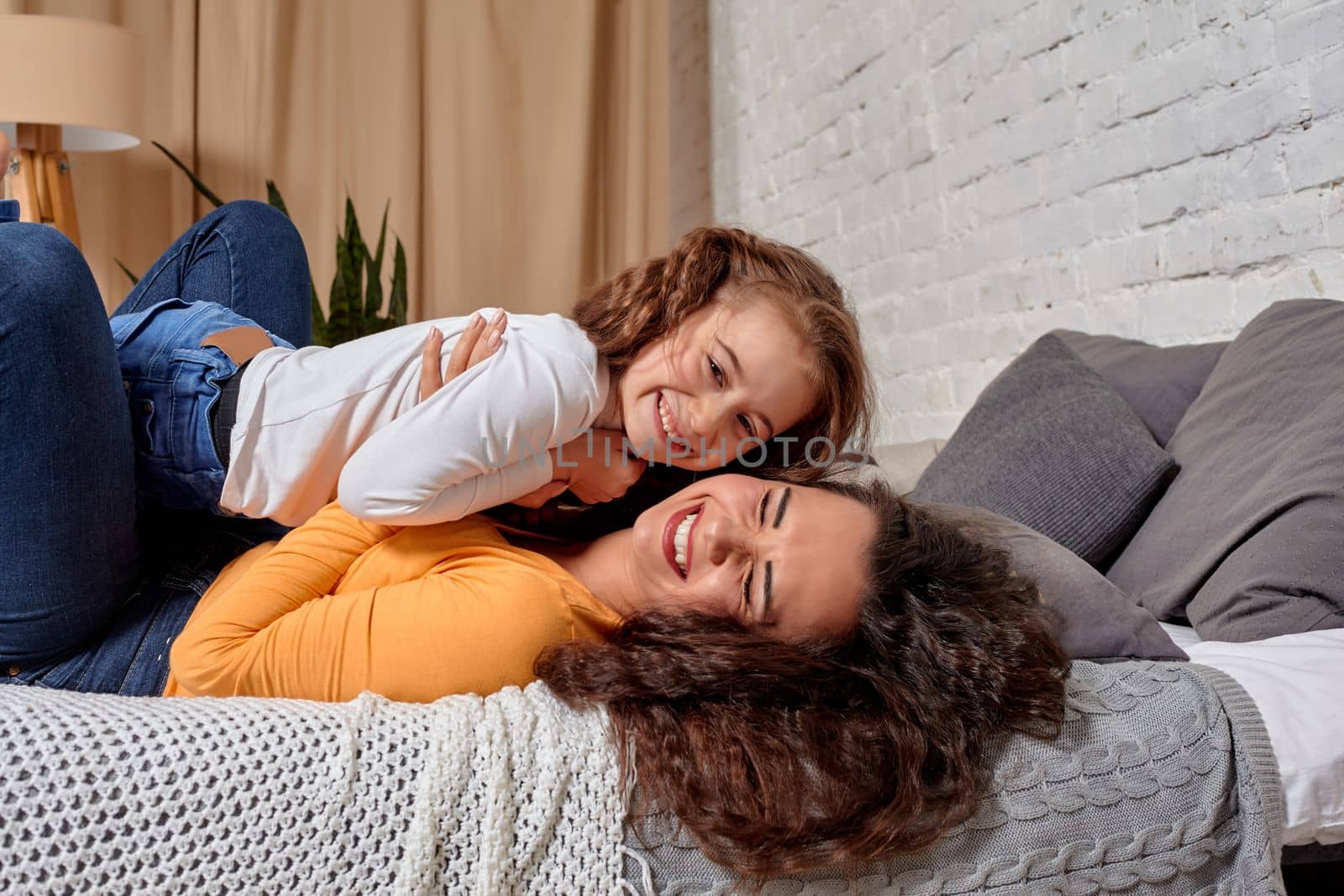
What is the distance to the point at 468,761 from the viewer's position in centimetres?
94

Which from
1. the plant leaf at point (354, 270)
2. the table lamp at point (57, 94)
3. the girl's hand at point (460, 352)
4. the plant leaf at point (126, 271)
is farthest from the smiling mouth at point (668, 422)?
the plant leaf at point (126, 271)

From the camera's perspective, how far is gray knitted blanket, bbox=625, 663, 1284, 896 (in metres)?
0.98

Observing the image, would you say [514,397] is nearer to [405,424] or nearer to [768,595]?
[405,424]

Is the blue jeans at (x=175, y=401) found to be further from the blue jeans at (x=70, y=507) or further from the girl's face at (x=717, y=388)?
the girl's face at (x=717, y=388)

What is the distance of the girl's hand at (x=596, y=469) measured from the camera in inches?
54.4

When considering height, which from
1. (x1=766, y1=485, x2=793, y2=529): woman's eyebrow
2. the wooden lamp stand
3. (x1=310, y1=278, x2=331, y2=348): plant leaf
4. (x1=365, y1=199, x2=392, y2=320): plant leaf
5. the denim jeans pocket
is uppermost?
the wooden lamp stand

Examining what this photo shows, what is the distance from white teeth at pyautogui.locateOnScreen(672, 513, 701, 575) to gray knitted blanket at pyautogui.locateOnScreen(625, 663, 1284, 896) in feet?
1.17

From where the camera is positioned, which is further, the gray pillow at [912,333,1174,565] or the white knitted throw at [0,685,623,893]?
the gray pillow at [912,333,1174,565]

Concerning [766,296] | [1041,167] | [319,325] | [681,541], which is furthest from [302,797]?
[319,325]

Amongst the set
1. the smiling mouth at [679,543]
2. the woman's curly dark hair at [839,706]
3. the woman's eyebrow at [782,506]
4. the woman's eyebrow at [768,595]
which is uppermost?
the woman's eyebrow at [782,506]

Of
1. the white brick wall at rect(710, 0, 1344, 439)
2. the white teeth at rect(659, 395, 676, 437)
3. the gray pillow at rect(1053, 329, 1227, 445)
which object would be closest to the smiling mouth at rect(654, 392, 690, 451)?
the white teeth at rect(659, 395, 676, 437)

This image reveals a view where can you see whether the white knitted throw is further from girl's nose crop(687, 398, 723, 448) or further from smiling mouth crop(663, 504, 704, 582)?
girl's nose crop(687, 398, 723, 448)

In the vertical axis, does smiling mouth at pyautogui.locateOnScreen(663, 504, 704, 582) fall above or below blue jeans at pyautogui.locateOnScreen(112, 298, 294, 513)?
below

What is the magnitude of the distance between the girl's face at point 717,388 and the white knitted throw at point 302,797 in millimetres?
471
